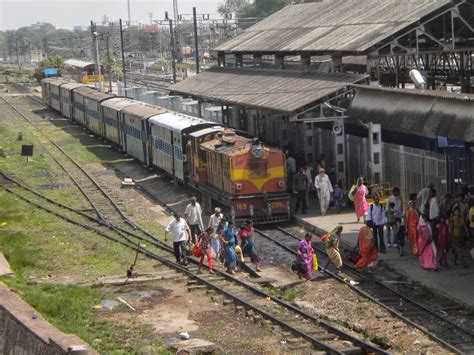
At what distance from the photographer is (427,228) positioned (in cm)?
1891

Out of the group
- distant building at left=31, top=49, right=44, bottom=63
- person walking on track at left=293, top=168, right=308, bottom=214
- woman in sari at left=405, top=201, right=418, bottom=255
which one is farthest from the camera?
distant building at left=31, top=49, right=44, bottom=63

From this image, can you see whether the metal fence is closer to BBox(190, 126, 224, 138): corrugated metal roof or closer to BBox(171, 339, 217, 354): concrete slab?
BBox(190, 126, 224, 138): corrugated metal roof

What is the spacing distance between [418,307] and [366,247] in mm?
2768

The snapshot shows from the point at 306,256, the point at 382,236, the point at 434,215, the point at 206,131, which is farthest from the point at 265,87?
the point at 306,256

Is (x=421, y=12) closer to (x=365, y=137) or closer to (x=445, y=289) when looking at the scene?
(x=365, y=137)

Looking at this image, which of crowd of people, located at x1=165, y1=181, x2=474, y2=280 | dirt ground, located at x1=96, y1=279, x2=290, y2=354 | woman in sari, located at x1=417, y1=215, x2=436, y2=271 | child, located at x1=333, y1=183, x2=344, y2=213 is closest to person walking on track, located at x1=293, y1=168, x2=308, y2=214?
child, located at x1=333, y1=183, x2=344, y2=213

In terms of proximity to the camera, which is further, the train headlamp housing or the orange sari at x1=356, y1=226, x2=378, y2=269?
the train headlamp housing

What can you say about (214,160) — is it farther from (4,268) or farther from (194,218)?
(4,268)

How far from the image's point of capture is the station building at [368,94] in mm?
21812

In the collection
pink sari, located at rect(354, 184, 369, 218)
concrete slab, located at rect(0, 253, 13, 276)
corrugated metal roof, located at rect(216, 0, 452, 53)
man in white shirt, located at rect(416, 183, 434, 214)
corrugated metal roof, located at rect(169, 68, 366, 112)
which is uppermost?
corrugated metal roof, located at rect(216, 0, 452, 53)

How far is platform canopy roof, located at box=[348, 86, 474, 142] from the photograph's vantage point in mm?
18281

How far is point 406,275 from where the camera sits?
19219mm

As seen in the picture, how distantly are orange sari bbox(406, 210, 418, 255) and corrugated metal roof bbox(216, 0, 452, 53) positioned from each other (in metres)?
8.58

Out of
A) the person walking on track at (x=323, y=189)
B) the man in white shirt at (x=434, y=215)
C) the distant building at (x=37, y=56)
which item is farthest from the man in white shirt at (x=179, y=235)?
the distant building at (x=37, y=56)
